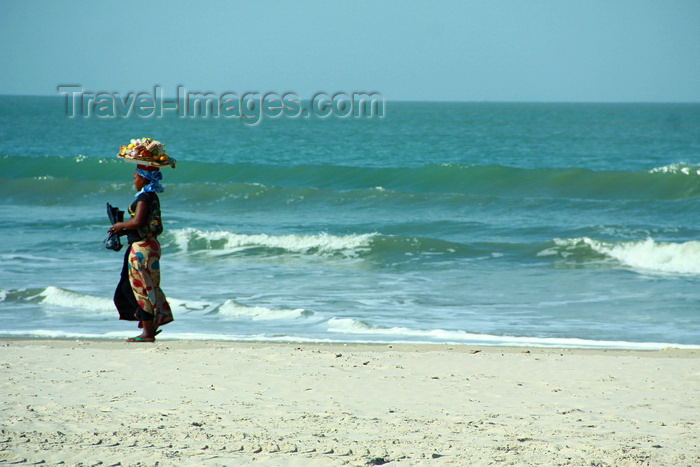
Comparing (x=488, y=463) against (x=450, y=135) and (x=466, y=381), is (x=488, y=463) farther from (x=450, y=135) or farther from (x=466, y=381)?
(x=450, y=135)

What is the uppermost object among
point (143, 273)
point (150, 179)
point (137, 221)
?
point (150, 179)

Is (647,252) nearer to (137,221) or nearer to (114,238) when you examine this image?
(137,221)

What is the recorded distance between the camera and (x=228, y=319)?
7820 millimetres

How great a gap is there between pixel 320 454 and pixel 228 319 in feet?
15.0

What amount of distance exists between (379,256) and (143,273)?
21.9 ft

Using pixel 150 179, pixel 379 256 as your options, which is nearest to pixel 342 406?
pixel 150 179

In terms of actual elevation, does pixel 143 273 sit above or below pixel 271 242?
above

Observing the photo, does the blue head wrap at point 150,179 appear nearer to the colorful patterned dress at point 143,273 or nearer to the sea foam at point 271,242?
the colorful patterned dress at point 143,273

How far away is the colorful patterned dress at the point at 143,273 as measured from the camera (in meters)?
5.78

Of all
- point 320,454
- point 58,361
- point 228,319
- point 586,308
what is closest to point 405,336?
point 228,319

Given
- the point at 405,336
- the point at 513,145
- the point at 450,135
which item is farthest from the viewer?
the point at 450,135

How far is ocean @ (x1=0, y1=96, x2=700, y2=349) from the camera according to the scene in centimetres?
756

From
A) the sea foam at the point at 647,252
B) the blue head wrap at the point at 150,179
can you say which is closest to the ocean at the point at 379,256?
the sea foam at the point at 647,252

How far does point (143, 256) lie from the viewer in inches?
229
